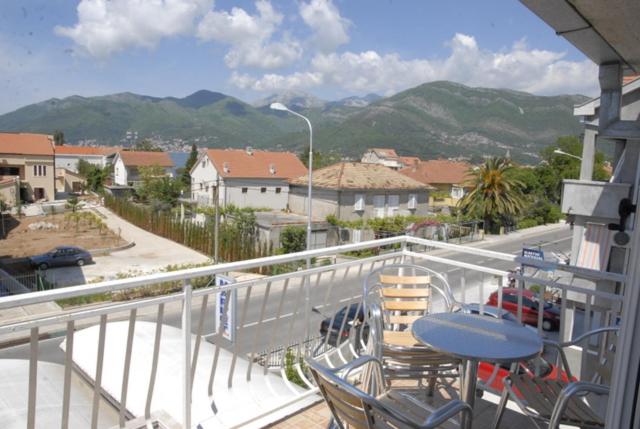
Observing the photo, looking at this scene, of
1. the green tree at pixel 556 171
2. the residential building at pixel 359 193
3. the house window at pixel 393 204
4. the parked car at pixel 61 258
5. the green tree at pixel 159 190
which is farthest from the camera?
the green tree at pixel 556 171

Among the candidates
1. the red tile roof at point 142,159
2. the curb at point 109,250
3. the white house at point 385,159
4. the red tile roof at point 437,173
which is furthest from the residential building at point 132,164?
the white house at point 385,159

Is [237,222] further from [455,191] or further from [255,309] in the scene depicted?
[455,191]

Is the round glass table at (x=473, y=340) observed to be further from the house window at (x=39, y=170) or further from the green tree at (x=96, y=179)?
the green tree at (x=96, y=179)

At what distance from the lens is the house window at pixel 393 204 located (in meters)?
31.3

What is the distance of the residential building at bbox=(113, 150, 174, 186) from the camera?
53.5 m

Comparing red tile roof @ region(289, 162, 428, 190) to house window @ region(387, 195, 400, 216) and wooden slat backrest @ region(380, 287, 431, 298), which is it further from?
wooden slat backrest @ region(380, 287, 431, 298)

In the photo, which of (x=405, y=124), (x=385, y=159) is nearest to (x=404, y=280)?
(x=385, y=159)

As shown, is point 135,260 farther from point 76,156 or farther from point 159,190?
point 76,156

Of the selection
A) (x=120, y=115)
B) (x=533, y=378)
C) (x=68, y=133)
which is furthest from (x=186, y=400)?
(x=120, y=115)

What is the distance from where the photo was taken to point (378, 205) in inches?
1209

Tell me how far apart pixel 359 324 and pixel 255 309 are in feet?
33.4

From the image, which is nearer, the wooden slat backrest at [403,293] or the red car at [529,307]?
the wooden slat backrest at [403,293]

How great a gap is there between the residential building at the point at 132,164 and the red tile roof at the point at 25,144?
9.69 meters

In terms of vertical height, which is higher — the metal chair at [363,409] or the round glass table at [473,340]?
the metal chair at [363,409]
